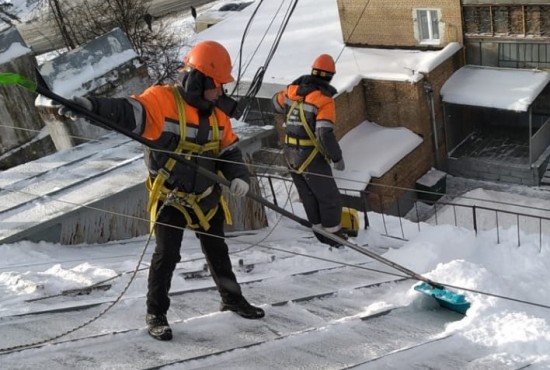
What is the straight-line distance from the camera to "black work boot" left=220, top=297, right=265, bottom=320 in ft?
17.1

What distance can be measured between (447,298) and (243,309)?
61.7 inches

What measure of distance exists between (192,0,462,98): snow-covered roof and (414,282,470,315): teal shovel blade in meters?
10.8

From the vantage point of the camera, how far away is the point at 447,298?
543 cm

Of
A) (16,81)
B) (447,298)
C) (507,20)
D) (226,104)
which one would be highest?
(16,81)

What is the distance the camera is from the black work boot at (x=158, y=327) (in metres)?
4.71

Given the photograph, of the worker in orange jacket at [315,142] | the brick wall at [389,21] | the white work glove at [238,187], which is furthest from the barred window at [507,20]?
the white work glove at [238,187]

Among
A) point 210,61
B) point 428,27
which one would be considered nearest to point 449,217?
point 428,27

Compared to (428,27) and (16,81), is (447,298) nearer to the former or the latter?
(16,81)

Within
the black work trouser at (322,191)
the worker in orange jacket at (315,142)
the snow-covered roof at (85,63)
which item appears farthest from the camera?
the snow-covered roof at (85,63)

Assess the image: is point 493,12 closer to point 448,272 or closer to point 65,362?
point 448,272

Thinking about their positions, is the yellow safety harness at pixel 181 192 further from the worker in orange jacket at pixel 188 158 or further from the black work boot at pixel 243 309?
the black work boot at pixel 243 309

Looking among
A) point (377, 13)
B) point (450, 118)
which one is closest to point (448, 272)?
point (450, 118)

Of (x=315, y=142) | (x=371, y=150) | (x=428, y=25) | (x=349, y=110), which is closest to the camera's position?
(x=315, y=142)

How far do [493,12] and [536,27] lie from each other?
1146 mm
